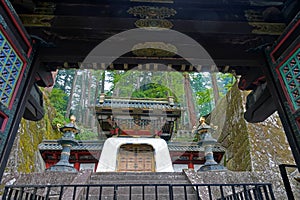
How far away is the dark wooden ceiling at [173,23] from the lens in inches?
116

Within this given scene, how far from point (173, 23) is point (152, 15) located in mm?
333

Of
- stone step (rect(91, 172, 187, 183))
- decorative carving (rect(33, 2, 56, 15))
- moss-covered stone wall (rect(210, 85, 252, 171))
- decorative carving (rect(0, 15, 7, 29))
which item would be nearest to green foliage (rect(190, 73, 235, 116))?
moss-covered stone wall (rect(210, 85, 252, 171))

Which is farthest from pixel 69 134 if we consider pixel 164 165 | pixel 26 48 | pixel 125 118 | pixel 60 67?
pixel 26 48

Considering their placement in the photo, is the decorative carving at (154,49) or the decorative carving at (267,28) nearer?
the decorative carving at (267,28)

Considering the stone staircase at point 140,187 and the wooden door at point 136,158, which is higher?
the wooden door at point 136,158

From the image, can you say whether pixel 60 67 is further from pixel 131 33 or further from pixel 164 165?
pixel 164 165

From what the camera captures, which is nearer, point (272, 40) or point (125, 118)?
point (272, 40)

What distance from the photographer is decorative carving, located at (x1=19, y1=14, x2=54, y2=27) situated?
288cm

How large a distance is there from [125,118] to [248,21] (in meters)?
8.90

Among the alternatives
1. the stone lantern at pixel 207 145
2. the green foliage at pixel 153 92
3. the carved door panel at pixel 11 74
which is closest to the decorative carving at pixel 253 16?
the carved door panel at pixel 11 74

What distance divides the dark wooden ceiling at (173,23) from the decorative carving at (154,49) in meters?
0.10

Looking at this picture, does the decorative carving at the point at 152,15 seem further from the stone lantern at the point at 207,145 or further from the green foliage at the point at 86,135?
the green foliage at the point at 86,135

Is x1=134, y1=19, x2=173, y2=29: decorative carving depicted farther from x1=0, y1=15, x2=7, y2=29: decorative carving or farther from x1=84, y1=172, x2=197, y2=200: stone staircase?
x1=84, y1=172, x2=197, y2=200: stone staircase

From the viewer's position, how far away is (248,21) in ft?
10.2
